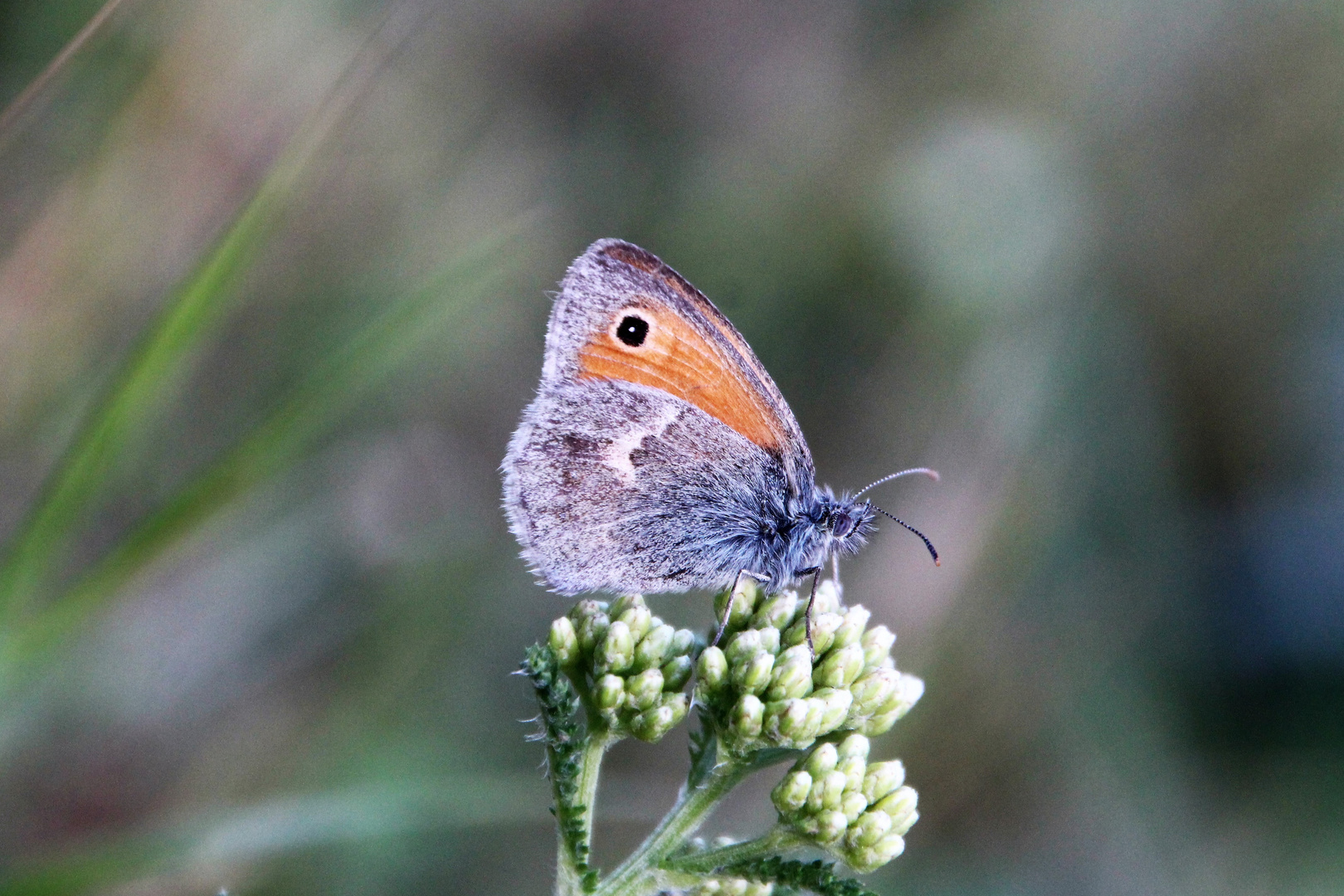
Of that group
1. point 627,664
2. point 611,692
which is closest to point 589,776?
point 611,692

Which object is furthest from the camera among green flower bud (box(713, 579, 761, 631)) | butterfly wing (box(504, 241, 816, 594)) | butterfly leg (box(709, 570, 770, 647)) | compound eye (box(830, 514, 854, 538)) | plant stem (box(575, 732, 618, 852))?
compound eye (box(830, 514, 854, 538))

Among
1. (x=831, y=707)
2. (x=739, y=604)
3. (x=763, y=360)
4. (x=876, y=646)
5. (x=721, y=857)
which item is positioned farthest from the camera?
(x=763, y=360)

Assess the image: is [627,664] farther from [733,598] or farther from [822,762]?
[822,762]

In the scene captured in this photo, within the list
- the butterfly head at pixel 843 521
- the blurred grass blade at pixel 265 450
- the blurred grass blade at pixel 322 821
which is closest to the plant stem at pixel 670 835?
the blurred grass blade at pixel 322 821

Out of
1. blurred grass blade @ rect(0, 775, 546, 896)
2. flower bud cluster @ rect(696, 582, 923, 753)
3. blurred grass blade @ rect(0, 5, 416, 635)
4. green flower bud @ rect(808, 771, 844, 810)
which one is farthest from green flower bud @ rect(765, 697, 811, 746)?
blurred grass blade @ rect(0, 5, 416, 635)

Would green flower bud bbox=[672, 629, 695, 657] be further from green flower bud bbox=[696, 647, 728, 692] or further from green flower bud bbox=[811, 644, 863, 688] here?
green flower bud bbox=[811, 644, 863, 688]

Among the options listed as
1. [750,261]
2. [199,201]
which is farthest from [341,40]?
[750,261]
